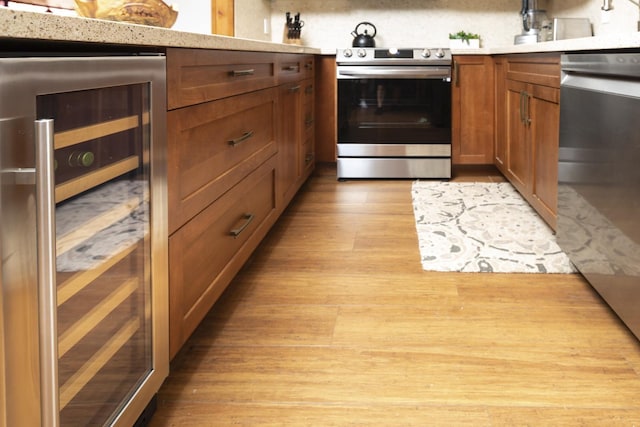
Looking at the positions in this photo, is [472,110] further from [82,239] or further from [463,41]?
[82,239]

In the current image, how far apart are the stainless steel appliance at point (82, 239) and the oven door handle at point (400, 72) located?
3.27 metres

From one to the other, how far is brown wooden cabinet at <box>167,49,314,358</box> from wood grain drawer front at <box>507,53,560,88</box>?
3.73 ft

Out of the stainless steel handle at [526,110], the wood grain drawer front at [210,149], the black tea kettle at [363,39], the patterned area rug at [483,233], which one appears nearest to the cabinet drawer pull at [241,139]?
the wood grain drawer front at [210,149]

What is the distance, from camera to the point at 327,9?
17.5ft

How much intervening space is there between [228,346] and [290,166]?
1.73m

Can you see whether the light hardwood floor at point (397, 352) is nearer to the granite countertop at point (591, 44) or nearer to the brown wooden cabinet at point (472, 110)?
the granite countertop at point (591, 44)

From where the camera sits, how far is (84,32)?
103 centimetres

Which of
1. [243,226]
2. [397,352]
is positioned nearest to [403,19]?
[243,226]

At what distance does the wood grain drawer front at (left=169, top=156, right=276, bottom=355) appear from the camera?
63.1 inches

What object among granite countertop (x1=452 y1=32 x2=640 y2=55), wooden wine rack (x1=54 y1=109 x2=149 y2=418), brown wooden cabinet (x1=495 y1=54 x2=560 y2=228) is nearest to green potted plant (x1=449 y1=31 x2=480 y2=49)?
brown wooden cabinet (x1=495 y1=54 x2=560 y2=228)

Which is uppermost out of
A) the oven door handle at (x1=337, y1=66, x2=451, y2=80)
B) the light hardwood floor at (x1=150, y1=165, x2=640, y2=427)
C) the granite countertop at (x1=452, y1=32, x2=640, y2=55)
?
the oven door handle at (x1=337, y1=66, x2=451, y2=80)

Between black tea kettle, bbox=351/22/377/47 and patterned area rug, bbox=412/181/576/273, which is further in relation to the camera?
black tea kettle, bbox=351/22/377/47

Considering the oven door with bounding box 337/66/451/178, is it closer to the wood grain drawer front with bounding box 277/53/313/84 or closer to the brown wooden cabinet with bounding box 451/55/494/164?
the brown wooden cabinet with bounding box 451/55/494/164

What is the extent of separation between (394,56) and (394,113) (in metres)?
0.37
